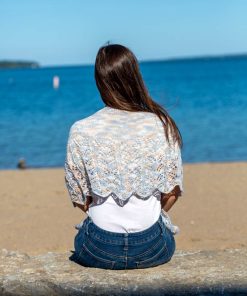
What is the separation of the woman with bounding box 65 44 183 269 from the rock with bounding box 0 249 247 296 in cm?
10

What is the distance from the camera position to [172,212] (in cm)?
788

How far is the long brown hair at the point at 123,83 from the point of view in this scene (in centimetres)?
324

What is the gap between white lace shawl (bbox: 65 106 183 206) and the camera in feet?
10.6

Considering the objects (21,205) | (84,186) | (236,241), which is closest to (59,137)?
(21,205)

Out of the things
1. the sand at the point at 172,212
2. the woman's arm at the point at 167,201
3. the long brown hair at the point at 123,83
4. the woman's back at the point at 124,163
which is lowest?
the sand at the point at 172,212

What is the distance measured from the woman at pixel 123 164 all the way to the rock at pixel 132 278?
0.10m

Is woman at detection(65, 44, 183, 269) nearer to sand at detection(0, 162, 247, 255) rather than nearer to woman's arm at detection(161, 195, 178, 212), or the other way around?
woman's arm at detection(161, 195, 178, 212)

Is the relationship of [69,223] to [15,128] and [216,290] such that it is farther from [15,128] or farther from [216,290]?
[15,128]

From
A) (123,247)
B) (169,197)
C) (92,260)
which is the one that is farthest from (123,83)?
(92,260)

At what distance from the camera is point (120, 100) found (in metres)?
3.31

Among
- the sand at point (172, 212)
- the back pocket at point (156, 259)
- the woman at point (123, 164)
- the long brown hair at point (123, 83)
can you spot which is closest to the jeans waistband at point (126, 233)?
the woman at point (123, 164)

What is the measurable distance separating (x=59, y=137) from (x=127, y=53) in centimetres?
1656

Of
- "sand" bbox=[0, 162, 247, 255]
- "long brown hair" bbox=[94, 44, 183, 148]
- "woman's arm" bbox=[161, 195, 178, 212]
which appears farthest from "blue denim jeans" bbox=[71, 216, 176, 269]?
"sand" bbox=[0, 162, 247, 255]

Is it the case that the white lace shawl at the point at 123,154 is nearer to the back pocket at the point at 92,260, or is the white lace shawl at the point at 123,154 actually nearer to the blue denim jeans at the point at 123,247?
the blue denim jeans at the point at 123,247
